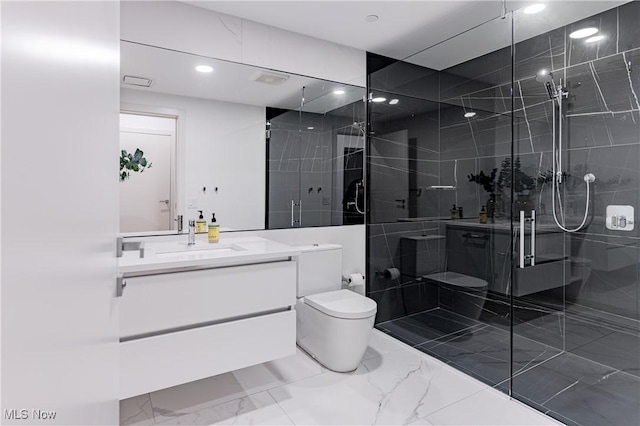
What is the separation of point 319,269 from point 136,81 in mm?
1738

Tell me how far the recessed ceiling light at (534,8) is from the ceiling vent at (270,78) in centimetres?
162

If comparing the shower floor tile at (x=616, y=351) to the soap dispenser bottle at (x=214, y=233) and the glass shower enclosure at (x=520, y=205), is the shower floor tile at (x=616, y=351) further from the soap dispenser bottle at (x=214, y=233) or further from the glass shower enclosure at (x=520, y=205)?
the soap dispenser bottle at (x=214, y=233)

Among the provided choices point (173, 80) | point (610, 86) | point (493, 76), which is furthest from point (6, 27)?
point (493, 76)

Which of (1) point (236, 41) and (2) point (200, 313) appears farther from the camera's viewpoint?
(1) point (236, 41)

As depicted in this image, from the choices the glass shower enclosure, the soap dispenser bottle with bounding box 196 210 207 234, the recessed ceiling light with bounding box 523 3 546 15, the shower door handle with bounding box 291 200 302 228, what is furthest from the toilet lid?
the recessed ceiling light with bounding box 523 3 546 15

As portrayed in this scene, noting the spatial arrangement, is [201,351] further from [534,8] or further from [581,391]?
[534,8]

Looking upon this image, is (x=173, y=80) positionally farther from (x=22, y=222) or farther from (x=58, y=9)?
(x=22, y=222)

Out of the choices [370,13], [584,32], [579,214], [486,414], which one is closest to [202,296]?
[486,414]

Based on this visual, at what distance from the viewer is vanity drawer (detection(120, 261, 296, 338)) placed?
1.61 meters

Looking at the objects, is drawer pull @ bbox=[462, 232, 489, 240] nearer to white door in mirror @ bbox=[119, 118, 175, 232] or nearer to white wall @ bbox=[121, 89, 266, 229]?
white wall @ bbox=[121, 89, 266, 229]

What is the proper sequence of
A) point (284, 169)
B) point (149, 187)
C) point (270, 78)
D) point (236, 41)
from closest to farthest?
point (149, 187) < point (236, 41) < point (270, 78) < point (284, 169)

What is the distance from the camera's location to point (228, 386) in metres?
2.10

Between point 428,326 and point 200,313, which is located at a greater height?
point 200,313

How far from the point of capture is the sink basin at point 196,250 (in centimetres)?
195
